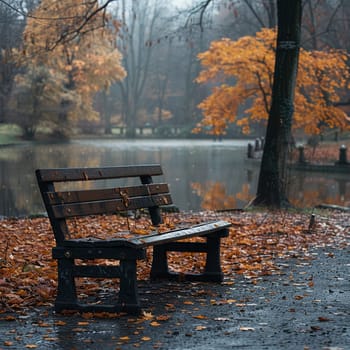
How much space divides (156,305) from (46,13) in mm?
10168

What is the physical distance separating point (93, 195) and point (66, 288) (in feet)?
2.98

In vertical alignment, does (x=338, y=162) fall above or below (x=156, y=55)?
below

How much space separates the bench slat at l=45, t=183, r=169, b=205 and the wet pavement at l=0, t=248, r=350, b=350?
83 centimetres

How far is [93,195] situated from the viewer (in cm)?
623

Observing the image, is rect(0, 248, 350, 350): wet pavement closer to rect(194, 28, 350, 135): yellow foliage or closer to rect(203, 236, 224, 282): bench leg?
rect(203, 236, 224, 282): bench leg

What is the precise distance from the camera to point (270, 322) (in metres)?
5.29

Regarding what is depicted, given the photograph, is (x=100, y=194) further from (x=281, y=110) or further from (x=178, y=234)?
(x=281, y=110)

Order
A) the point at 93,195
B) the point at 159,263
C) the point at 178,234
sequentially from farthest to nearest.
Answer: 1. the point at 159,263
2. the point at 93,195
3. the point at 178,234

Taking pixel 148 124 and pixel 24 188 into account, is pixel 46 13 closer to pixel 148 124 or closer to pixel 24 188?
pixel 24 188

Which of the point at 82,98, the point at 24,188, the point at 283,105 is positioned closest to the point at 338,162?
the point at 24,188

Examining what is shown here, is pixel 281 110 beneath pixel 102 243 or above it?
above

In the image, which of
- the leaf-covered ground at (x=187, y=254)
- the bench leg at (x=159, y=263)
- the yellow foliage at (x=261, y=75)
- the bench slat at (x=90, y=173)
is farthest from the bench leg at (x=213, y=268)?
the yellow foliage at (x=261, y=75)

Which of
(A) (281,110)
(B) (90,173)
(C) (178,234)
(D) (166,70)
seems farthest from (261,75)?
(D) (166,70)

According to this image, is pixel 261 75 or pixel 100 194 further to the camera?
pixel 261 75
